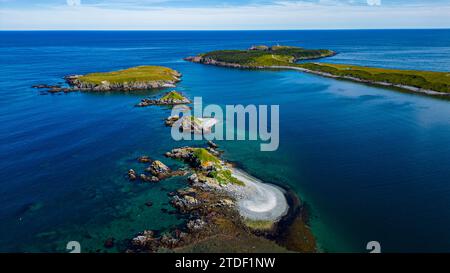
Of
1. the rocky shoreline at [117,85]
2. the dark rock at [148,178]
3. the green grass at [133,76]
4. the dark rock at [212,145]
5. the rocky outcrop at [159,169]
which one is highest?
the green grass at [133,76]

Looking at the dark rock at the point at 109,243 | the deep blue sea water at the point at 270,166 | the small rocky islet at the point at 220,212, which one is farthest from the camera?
the deep blue sea water at the point at 270,166

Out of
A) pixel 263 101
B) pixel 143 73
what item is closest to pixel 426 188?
pixel 263 101

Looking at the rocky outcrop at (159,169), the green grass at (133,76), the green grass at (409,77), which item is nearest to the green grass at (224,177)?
the rocky outcrop at (159,169)

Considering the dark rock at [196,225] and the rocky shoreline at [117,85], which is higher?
the rocky shoreline at [117,85]

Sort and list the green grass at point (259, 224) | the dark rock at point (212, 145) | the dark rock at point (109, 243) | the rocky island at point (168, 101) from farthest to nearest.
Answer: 1. the rocky island at point (168, 101)
2. the dark rock at point (212, 145)
3. the green grass at point (259, 224)
4. the dark rock at point (109, 243)

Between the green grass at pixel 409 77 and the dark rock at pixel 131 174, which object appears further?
the green grass at pixel 409 77

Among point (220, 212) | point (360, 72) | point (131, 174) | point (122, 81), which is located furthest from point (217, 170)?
point (360, 72)

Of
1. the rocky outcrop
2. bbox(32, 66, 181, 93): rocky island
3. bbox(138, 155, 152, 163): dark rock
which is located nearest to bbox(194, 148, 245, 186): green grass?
the rocky outcrop

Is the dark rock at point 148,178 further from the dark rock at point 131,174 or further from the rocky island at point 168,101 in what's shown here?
the rocky island at point 168,101

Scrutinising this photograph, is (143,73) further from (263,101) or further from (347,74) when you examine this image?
A: (347,74)

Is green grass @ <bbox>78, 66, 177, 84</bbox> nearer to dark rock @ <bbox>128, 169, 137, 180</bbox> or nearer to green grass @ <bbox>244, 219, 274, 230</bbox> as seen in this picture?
dark rock @ <bbox>128, 169, 137, 180</bbox>
